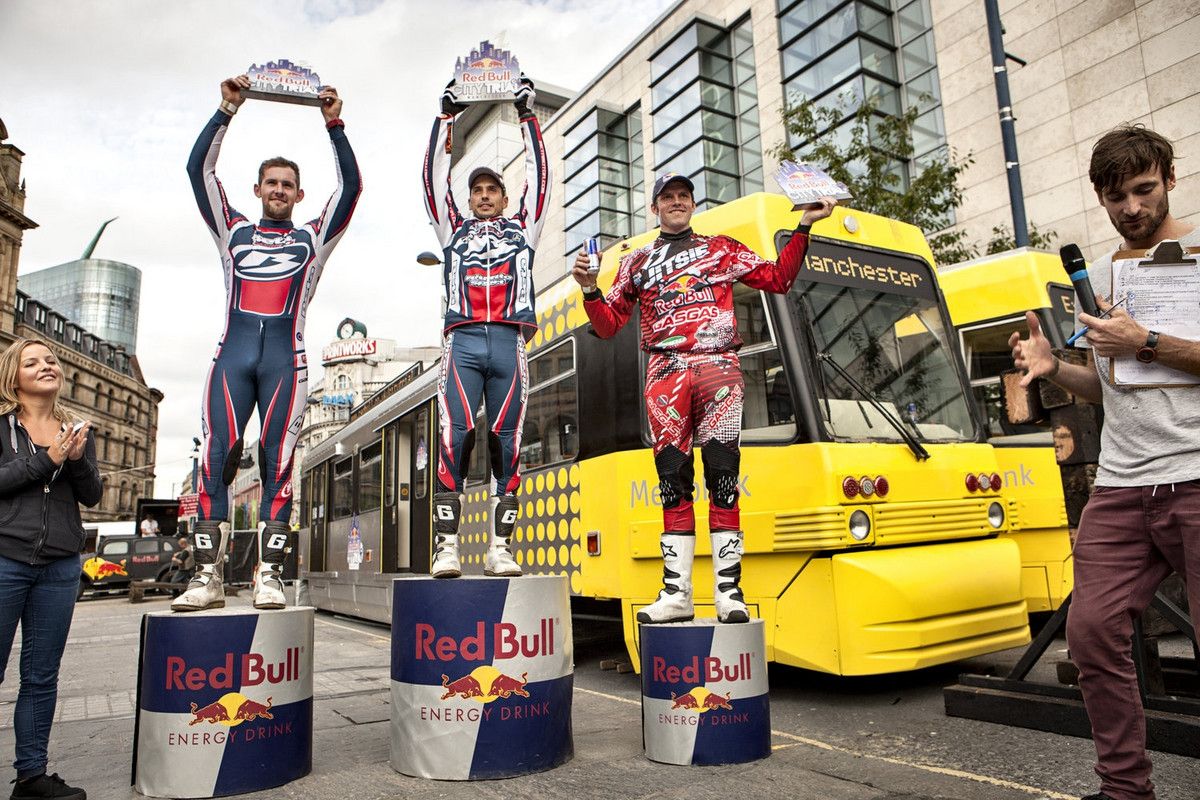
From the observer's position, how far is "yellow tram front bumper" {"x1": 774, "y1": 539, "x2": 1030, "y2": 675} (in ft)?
13.9

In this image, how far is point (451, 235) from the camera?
4258 millimetres

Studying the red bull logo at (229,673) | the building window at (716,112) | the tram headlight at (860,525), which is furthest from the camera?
the building window at (716,112)

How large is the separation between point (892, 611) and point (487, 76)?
11.2ft

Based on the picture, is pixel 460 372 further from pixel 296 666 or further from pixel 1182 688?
pixel 1182 688

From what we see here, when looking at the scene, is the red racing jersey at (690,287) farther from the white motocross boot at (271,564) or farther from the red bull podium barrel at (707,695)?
the white motocross boot at (271,564)

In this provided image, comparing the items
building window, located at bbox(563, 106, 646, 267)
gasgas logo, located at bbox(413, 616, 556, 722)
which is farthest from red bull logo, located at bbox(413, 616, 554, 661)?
building window, located at bbox(563, 106, 646, 267)

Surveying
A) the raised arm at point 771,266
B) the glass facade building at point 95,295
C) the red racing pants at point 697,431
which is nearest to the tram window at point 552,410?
the red racing pants at point 697,431

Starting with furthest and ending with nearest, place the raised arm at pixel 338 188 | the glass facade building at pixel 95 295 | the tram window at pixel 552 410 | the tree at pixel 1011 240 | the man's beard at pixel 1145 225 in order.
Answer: the glass facade building at pixel 95 295 → the tree at pixel 1011 240 → the tram window at pixel 552 410 → the raised arm at pixel 338 188 → the man's beard at pixel 1145 225

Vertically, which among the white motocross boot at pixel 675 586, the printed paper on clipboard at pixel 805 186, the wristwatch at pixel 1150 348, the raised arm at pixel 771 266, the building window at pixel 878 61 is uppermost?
the building window at pixel 878 61

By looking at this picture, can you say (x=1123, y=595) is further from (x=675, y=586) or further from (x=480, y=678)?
(x=480, y=678)

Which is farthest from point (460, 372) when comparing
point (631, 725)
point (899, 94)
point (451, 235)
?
point (899, 94)

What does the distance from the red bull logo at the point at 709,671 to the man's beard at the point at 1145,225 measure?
2051 millimetres

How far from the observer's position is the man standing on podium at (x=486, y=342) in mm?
3979

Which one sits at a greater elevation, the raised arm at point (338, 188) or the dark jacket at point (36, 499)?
the raised arm at point (338, 188)
